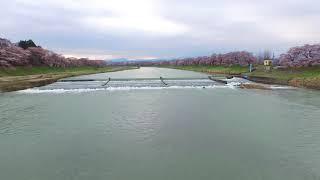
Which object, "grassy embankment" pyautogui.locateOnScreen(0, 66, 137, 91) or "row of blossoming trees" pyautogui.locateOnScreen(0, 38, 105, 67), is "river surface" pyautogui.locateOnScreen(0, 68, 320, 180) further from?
"row of blossoming trees" pyautogui.locateOnScreen(0, 38, 105, 67)

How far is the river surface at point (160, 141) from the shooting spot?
934cm

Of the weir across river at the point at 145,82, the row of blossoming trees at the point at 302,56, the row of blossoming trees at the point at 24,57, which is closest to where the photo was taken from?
the weir across river at the point at 145,82

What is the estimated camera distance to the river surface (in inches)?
368

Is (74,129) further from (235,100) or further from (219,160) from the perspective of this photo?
(235,100)

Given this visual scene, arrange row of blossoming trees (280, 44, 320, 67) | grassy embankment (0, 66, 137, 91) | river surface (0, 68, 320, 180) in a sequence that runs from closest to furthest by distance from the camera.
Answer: river surface (0, 68, 320, 180) < grassy embankment (0, 66, 137, 91) < row of blossoming trees (280, 44, 320, 67)

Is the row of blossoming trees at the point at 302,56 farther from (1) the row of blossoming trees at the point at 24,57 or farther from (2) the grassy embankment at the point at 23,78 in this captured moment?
(1) the row of blossoming trees at the point at 24,57

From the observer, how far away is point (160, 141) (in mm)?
12531

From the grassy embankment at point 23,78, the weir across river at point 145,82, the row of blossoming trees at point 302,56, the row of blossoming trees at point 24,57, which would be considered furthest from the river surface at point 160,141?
the row of blossoming trees at point 24,57

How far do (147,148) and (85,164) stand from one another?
2445 millimetres

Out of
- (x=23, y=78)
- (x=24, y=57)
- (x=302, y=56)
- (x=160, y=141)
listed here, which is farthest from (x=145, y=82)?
(x=160, y=141)

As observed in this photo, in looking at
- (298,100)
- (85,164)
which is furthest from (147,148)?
(298,100)

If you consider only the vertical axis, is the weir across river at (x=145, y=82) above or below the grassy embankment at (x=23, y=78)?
below

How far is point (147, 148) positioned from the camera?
1154 cm

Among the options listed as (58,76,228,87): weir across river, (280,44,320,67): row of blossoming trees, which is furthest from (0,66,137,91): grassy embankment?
(280,44,320,67): row of blossoming trees
